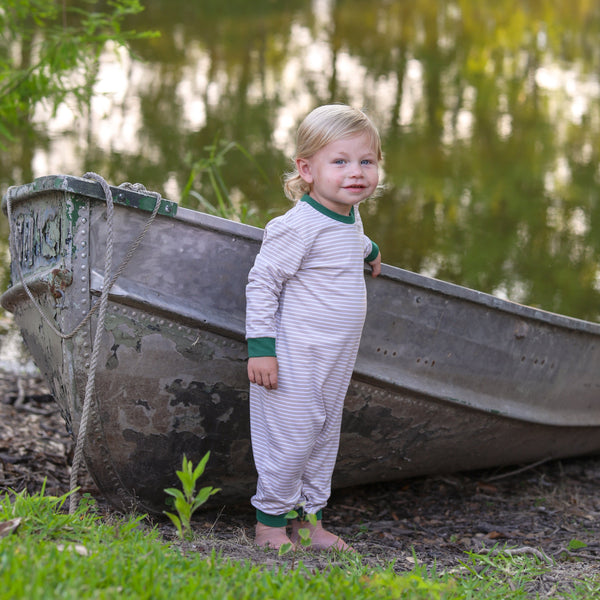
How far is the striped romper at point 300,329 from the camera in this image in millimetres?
2801

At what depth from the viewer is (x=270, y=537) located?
2.96 meters

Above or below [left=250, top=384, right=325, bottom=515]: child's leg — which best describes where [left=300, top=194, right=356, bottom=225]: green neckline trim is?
above

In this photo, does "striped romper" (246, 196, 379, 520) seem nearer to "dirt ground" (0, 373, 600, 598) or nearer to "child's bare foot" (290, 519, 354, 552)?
"child's bare foot" (290, 519, 354, 552)

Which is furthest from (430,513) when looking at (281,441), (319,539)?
(281,441)

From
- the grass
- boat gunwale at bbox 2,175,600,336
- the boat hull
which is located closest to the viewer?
the grass

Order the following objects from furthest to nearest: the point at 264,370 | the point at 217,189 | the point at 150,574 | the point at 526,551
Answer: the point at 217,189 → the point at 526,551 → the point at 264,370 → the point at 150,574

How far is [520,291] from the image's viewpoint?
8.29 m

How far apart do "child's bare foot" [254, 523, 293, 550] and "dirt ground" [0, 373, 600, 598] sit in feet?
0.19

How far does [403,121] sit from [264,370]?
36.9 feet

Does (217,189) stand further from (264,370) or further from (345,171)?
(264,370)

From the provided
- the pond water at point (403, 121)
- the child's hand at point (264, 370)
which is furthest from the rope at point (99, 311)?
the pond water at point (403, 121)

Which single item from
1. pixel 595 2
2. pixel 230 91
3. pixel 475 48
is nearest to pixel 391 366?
pixel 230 91

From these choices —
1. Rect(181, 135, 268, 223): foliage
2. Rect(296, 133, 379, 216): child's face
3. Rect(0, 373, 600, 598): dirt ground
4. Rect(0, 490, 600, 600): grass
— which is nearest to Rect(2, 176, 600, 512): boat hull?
Rect(0, 373, 600, 598): dirt ground

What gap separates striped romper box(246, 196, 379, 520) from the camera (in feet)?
9.19
